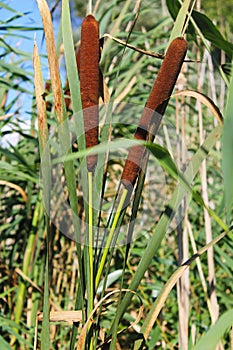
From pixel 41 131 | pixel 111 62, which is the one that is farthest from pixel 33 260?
pixel 41 131

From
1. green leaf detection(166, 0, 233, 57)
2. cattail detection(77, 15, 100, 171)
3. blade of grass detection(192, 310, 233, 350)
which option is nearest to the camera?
blade of grass detection(192, 310, 233, 350)

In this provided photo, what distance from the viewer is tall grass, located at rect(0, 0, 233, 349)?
0.52 metres

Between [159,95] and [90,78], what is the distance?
7 cm

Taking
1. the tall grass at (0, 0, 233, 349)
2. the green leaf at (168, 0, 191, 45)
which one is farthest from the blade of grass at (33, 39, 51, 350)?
the green leaf at (168, 0, 191, 45)

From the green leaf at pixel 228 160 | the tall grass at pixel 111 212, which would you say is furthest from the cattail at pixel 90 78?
the green leaf at pixel 228 160

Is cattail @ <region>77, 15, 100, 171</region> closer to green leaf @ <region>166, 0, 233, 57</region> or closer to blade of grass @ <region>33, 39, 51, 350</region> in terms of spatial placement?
blade of grass @ <region>33, 39, 51, 350</region>

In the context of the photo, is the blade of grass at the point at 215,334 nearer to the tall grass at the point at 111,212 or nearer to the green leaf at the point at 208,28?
the tall grass at the point at 111,212

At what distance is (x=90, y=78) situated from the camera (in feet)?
1.68

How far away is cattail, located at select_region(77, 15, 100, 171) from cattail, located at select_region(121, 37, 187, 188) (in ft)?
0.13

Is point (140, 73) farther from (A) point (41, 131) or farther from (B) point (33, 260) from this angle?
(A) point (41, 131)

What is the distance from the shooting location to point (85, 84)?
515 millimetres

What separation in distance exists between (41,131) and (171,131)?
1130mm

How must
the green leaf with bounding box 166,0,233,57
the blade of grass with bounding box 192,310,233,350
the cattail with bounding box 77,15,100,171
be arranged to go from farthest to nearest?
the green leaf with bounding box 166,0,233,57, the cattail with bounding box 77,15,100,171, the blade of grass with bounding box 192,310,233,350

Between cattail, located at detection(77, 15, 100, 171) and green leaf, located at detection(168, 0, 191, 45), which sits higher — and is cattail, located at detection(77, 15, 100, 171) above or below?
below
